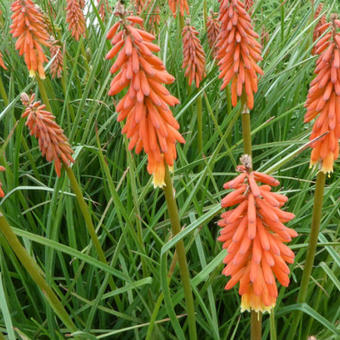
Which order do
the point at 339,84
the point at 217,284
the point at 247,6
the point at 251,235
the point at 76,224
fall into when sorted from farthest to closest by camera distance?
the point at 247,6
the point at 76,224
the point at 217,284
the point at 339,84
the point at 251,235

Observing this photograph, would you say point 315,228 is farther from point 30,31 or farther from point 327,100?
point 30,31

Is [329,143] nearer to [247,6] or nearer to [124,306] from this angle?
[124,306]

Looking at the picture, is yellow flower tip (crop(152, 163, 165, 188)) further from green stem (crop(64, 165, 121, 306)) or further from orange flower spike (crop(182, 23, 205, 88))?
orange flower spike (crop(182, 23, 205, 88))

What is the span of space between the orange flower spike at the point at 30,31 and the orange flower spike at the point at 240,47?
153 cm

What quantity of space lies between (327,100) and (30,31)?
2.39m

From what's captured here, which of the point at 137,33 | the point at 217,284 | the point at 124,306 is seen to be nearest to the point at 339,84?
the point at 137,33

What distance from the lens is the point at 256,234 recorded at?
1.69 metres

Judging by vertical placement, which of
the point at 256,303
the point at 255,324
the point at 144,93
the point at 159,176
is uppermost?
the point at 144,93

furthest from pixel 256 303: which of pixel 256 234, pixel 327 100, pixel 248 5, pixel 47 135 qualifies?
pixel 248 5

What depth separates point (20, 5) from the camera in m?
3.47

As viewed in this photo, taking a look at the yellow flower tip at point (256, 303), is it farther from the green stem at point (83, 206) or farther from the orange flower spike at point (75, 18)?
the orange flower spike at point (75, 18)

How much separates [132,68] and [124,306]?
1882 millimetres

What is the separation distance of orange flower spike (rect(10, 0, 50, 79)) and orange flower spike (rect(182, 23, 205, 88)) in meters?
1.03

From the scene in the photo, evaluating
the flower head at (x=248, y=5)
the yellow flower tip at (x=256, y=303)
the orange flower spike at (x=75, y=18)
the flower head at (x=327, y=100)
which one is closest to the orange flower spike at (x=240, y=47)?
the flower head at (x=327, y=100)
